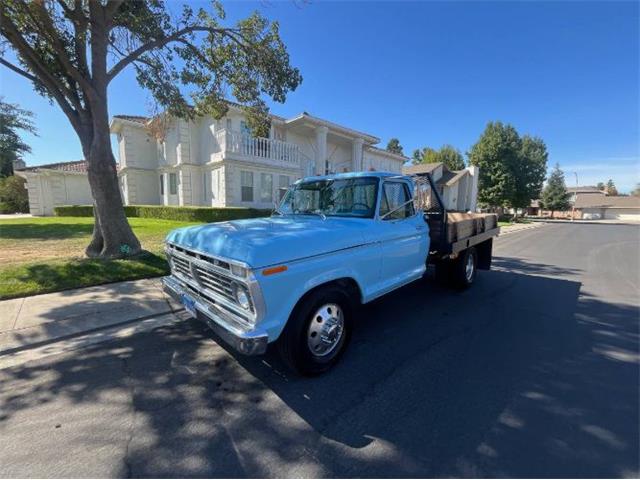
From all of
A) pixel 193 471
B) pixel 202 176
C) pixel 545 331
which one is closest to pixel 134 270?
pixel 193 471

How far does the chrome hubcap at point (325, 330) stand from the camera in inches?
121

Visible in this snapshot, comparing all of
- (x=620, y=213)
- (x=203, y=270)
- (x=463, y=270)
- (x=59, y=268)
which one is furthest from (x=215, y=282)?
(x=620, y=213)

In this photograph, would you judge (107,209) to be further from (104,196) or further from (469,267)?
(469,267)

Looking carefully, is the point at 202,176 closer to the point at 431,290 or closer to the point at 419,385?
the point at 431,290

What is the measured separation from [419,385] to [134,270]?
6296 millimetres

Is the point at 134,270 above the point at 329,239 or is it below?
below

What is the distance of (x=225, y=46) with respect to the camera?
8750mm

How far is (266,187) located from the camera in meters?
17.7

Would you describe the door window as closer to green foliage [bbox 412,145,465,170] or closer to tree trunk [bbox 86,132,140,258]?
tree trunk [bbox 86,132,140,258]

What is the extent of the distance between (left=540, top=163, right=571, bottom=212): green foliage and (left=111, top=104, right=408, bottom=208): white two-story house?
48195 mm

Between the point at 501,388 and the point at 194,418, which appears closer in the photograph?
the point at 194,418

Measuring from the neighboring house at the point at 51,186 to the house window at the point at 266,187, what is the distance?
56.5 feet

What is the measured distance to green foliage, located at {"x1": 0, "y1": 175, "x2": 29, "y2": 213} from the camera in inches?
1228

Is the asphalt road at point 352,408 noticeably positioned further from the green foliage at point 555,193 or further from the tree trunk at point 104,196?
the green foliage at point 555,193
